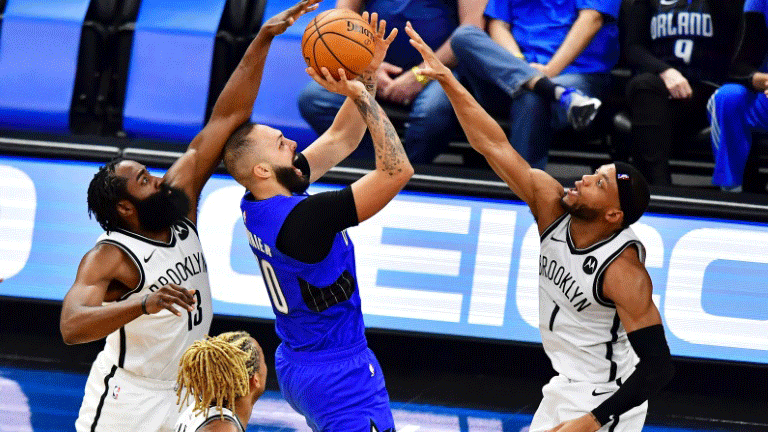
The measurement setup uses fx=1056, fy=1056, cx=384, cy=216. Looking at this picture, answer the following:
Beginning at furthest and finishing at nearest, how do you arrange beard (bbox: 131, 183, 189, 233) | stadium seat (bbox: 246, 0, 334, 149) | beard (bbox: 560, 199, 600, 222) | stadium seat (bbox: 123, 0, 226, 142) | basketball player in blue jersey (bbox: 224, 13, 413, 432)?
stadium seat (bbox: 123, 0, 226, 142) → stadium seat (bbox: 246, 0, 334, 149) → beard (bbox: 131, 183, 189, 233) → beard (bbox: 560, 199, 600, 222) → basketball player in blue jersey (bbox: 224, 13, 413, 432)

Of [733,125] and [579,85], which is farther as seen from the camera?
[579,85]

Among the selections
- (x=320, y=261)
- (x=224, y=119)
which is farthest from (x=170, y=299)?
(x=224, y=119)

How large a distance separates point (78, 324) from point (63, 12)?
4.11m

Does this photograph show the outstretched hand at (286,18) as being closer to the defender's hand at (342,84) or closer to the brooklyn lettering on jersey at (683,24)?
the defender's hand at (342,84)

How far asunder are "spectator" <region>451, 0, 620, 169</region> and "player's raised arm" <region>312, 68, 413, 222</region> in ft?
8.63

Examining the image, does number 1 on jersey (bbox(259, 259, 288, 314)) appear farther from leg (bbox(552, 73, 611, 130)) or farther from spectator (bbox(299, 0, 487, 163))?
leg (bbox(552, 73, 611, 130))

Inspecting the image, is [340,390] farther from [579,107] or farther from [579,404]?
[579,107]

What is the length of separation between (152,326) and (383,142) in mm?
1312

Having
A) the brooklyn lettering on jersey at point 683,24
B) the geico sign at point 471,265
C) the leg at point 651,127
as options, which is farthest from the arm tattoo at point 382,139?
the brooklyn lettering on jersey at point 683,24

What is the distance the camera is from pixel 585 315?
4254 mm

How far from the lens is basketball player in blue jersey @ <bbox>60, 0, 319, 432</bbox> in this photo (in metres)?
4.33

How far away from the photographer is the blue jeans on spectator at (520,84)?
6492 millimetres

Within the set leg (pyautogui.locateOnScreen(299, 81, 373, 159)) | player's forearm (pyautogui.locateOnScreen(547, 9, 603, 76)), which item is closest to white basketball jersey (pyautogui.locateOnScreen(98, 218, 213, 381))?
leg (pyautogui.locateOnScreen(299, 81, 373, 159))

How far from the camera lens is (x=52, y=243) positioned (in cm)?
663
